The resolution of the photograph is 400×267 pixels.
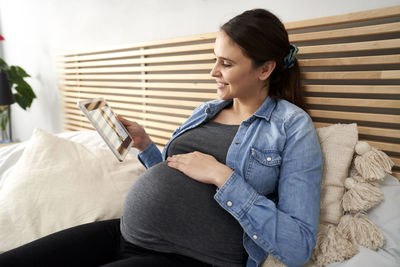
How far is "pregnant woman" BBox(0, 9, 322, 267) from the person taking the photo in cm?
74

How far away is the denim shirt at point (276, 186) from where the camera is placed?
73 cm

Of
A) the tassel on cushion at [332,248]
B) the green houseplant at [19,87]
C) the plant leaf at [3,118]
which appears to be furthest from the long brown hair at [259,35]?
the plant leaf at [3,118]

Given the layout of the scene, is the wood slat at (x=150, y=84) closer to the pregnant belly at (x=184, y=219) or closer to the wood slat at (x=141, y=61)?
the wood slat at (x=141, y=61)

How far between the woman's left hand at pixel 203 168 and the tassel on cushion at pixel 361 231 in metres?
0.36

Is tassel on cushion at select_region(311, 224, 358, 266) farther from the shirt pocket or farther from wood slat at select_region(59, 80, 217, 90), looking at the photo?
wood slat at select_region(59, 80, 217, 90)

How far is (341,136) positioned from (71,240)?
2.90 ft

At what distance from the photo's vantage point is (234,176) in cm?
78

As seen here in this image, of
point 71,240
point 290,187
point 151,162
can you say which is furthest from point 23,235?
point 290,187

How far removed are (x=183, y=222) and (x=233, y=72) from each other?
19.1 inches

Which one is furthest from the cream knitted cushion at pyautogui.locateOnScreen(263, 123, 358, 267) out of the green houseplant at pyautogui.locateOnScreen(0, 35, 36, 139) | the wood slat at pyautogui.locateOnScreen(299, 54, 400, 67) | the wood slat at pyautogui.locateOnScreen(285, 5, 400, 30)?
the green houseplant at pyautogui.locateOnScreen(0, 35, 36, 139)

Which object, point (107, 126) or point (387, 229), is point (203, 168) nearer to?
point (107, 126)

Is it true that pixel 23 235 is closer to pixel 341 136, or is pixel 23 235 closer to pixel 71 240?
pixel 71 240

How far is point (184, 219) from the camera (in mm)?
812

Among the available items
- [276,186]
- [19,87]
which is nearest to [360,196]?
[276,186]
